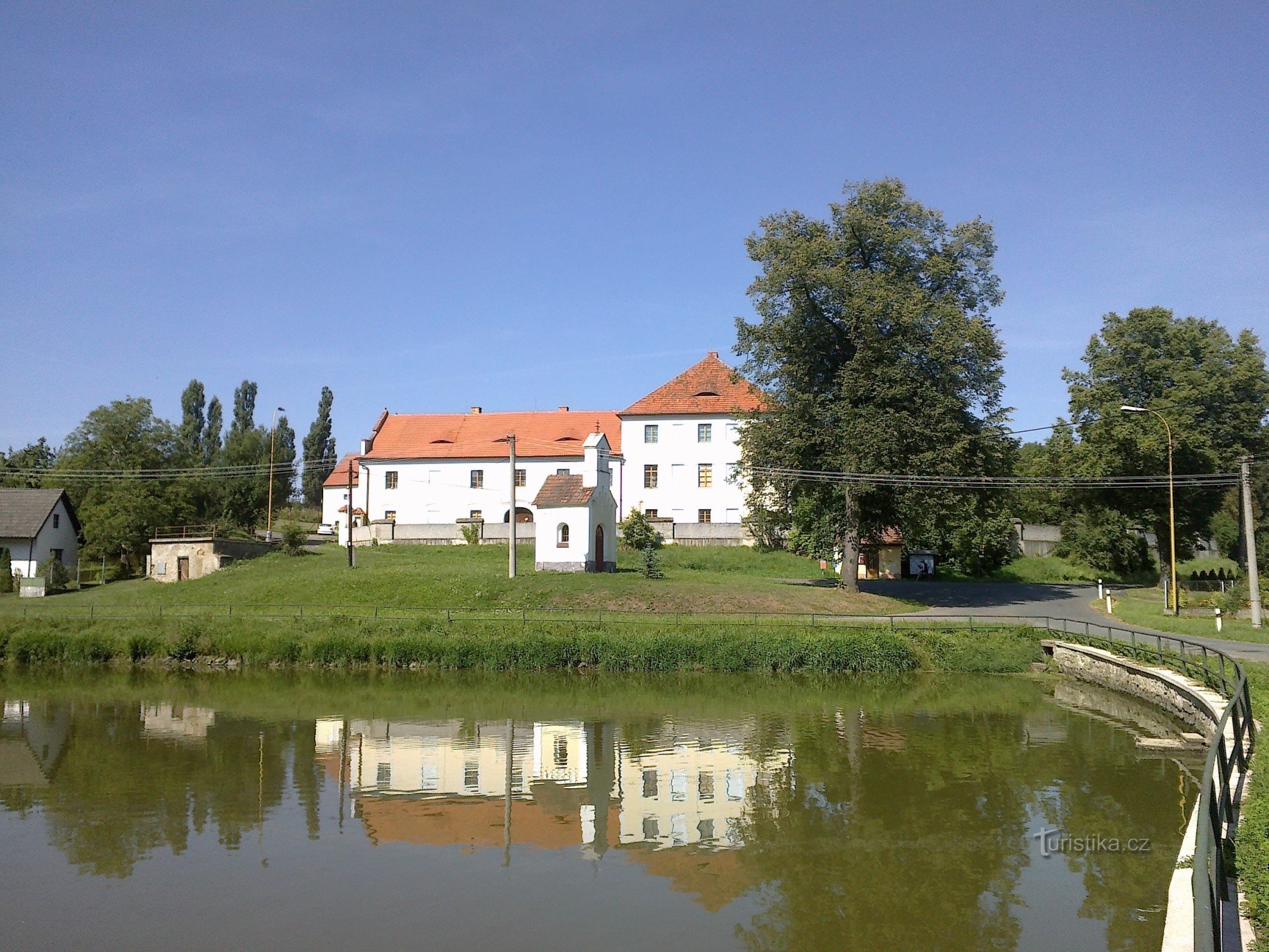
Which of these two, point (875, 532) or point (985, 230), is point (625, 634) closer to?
point (875, 532)

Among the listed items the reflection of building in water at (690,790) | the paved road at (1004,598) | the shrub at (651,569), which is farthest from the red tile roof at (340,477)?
the reflection of building in water at (690,790)

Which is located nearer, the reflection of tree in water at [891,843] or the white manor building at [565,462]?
the reflection of tree in water at [891,843]

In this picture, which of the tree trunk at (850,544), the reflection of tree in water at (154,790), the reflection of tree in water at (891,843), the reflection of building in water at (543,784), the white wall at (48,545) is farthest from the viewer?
the white wall at (48,545)

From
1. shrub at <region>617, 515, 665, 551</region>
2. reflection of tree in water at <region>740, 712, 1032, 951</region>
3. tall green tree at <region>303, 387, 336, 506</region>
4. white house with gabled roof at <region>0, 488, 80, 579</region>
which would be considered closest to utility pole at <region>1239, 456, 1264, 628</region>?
reflection of tree in water at <region>740, 712, 1032, 951</region>


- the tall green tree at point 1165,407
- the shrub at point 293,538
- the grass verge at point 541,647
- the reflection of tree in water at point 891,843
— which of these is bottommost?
the reflection of tree in water at point 891,843

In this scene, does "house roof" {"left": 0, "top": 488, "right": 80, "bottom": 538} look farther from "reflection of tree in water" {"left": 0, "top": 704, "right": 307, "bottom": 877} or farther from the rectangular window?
the rectangular window

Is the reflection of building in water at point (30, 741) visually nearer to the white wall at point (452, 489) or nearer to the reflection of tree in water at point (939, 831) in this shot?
the reflection of tree in water at point (939, 831)

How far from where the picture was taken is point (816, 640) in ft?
99.6

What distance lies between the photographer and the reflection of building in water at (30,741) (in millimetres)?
17875

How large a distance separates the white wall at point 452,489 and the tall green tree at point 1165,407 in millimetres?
30299

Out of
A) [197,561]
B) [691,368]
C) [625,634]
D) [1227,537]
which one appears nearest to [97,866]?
[625,634]

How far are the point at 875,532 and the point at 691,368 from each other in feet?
77.5

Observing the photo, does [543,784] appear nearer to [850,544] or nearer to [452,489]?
[850,544]

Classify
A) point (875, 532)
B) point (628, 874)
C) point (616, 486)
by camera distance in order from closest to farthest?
point (628, 874), point (875, 532), point (616, 486)
